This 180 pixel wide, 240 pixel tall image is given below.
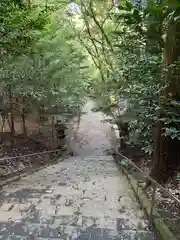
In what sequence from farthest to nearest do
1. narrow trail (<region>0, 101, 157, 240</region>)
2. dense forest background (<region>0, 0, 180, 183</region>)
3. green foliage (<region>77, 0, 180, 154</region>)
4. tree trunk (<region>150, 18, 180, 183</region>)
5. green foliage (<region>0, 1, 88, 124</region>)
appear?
green foliage (<region>0, 1, 88, 124</region>) < tree trunk (<region>150, 18, 180, 183</region>) < dense forest background (<region>0, 0, 180, 183</region>) < narrow trail (<region>0, 101, 157, 240</region>) < green foliage (<region>77, 0, 180, 154</region>)

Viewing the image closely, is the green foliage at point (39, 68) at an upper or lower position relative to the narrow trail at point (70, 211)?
upper

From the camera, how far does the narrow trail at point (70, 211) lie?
11.8 feet

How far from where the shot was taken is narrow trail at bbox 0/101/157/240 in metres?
3.59

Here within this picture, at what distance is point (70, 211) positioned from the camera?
436 centimetres

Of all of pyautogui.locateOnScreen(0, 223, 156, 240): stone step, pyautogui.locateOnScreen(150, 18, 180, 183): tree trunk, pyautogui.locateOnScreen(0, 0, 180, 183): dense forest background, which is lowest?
pyautogui.locateOnScreen(0, 223, 156, 240): stone step

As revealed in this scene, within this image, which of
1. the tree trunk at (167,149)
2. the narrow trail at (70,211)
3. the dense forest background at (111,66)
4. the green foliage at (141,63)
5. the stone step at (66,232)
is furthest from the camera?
the tree trunk at (167,149)

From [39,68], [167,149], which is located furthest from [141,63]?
[39,68]

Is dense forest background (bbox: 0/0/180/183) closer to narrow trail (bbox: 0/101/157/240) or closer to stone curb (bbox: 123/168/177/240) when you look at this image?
stone curb (bbox: 123/168/177/240)

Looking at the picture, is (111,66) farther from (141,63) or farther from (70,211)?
(70,211)

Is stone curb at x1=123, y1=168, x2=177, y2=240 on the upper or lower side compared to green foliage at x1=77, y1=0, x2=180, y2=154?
lower

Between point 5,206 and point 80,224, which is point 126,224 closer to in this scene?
point 80,224

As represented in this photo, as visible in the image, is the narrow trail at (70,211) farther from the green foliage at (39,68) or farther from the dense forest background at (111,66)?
the green foliage at (39,68)

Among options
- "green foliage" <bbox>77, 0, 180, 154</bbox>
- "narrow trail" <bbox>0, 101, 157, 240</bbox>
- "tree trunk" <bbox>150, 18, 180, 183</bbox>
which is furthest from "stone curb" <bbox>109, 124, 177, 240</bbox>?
"green foliage" <bbox>77, 0, 180, 154</bbox>

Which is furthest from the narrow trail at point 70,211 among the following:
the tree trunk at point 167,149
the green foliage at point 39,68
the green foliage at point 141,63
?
the green foliage at point 39,68
